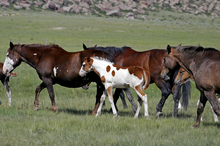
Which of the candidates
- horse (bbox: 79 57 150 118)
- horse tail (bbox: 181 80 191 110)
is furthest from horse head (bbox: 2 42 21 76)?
horse tail (bbox: 181 80 191 110)

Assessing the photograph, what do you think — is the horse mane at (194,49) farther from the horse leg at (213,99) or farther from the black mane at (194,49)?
the horse leg at (213,99)

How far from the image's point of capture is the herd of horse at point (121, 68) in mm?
7129

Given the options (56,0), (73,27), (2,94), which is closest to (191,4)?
(56,0)

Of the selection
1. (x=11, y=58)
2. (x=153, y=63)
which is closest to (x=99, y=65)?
(x=153, y=63)

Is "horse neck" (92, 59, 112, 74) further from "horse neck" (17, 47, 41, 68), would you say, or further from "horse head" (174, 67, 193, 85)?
"horse neck" (17, 47, 41, 68)

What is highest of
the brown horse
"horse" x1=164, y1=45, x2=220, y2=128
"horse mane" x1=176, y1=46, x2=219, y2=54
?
"horse mane" x1=176, y1=46, x2=219, y2=54

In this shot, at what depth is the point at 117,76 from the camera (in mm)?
8242

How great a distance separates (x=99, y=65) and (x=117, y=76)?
0.68 metres

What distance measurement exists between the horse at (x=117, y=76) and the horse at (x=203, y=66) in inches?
36.3

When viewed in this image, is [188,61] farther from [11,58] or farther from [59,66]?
[11,58]

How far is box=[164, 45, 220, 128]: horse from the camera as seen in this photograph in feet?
21.6

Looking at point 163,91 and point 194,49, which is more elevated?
point 194,49

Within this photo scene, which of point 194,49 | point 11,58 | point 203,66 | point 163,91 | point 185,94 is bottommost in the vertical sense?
point 185,94

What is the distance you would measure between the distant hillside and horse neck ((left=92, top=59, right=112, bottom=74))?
299 feet
